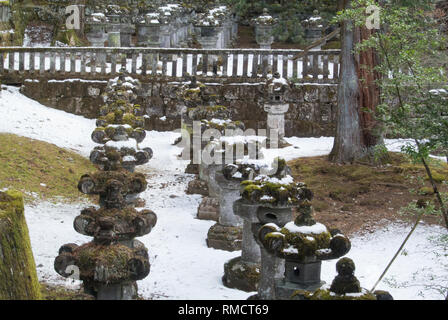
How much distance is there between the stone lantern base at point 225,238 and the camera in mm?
11336

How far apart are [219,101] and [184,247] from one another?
7202 millimetres

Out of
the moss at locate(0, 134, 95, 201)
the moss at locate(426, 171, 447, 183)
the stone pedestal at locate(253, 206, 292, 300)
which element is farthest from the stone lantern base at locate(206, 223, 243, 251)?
the moss at locate(426, 171, 447, 183)

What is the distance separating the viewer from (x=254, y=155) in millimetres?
10875

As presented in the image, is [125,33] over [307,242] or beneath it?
over

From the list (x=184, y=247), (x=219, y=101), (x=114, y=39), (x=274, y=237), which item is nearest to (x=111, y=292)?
(x=274, y=237)

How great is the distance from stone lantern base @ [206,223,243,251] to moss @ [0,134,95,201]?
287 centimetres

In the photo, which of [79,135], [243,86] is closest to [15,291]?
[79,135]

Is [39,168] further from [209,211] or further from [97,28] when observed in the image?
[97,28]

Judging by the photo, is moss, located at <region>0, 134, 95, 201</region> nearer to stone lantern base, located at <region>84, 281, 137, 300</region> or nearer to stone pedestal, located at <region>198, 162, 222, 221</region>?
stone pedestal, located at <region>198, 162, 222, 221</region>

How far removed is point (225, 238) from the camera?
11.4m

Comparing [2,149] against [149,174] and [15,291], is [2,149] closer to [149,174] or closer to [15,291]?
[149,174]

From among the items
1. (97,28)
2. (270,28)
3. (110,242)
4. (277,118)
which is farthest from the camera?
(270,28)

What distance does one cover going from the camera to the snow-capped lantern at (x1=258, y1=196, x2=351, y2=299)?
23.1ft

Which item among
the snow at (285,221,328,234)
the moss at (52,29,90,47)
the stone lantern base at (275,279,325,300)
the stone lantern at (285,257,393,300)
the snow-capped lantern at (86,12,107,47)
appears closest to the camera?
the stone lantern at (285,257,393,300)
